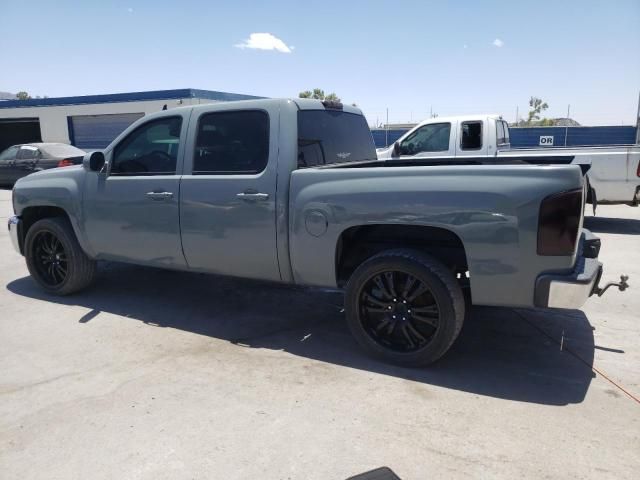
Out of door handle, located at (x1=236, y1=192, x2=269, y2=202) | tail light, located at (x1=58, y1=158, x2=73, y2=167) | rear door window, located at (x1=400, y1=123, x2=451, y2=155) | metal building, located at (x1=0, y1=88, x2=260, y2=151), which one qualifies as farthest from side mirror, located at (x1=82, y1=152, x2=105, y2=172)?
metal building, located at (x1=0, y1=88, x2=260, y2=151)

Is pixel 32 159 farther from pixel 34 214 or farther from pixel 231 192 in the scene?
pixel 231 192

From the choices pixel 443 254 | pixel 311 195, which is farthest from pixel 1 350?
pixel 443 254

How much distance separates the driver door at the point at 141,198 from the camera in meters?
4.35

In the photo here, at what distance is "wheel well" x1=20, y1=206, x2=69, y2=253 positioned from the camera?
5375mm

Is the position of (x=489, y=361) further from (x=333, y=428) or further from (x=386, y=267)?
(x=333, y=428)

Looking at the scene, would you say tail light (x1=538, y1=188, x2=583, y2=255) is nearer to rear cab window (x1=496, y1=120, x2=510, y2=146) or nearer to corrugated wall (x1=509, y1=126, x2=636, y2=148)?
rear cab window (x1=496, y1=120, x2=510, y2=146)

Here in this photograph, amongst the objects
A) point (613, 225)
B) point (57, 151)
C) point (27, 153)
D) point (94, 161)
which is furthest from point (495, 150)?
point (27, 153)

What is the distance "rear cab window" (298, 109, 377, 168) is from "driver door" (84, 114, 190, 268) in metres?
1.13

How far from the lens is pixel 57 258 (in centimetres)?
524

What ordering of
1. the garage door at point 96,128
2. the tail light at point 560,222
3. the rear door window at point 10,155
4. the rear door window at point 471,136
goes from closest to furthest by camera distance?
the tail light at point 560,222 < the rear door window at point 471,136 < the rear door window at point 10,155 < the garage door at point 96,128

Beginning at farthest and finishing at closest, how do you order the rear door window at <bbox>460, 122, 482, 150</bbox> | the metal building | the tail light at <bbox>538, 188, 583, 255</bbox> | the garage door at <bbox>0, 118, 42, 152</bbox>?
the garage door at <bbox>0, 118, 42, 152</bbox>
the metal building
the rear door window at <bbox>460, 122, 482, 150</bbox>
the tail light at <bbox>538, 188, 583, 255</bbox>

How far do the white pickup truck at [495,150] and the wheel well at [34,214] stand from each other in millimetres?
5295

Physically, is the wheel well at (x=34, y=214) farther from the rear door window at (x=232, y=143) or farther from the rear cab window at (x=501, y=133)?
the rear cab window at (x=501, y=133)

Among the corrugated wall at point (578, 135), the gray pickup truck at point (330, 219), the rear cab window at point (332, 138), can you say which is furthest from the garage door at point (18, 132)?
the rear cab window at point (332, 138)
